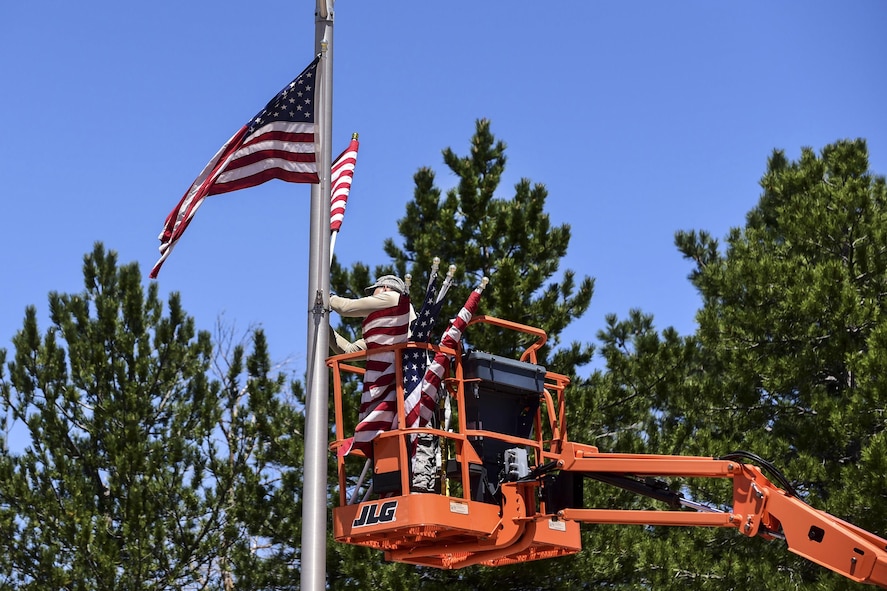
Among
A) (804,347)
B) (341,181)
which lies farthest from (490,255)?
(341,181)

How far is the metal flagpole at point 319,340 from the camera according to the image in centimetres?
822

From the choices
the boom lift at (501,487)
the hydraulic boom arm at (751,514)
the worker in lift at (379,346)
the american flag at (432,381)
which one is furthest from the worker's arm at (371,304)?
the hydraulic boom arm at (751,514)

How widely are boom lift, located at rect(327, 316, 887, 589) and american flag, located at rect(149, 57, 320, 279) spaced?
1.52m

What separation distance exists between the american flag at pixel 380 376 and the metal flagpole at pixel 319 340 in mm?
458

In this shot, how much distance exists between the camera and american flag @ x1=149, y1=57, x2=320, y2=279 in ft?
30.9

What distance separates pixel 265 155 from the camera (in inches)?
375

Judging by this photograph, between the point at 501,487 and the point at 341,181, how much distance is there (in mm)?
2998

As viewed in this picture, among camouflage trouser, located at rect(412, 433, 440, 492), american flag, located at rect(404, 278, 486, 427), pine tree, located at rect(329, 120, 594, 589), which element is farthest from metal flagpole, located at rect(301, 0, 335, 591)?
pine tree, located at rect(329, 120, 594, 589)

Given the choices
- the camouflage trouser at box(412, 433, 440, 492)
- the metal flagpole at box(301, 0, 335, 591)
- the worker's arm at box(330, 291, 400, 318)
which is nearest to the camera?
the metal flagpole at box(301, 0, 335, 591)

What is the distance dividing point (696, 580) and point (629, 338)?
5502 millimetres

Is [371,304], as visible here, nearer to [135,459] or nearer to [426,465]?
[426,465]

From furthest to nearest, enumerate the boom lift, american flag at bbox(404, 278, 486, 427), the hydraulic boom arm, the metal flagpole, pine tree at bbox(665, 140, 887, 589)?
pine tree at bbox(665, 140, 887, 589), american flag at bbox(404, 278, 486, 427), the boom lift, the metal flagpole, the hydraulic boom arm

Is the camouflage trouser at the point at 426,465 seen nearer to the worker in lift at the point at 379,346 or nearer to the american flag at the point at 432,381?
the american flag at the point at 432,381

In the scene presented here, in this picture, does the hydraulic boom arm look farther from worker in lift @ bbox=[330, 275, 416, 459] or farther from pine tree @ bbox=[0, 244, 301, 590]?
pine tree @ bbox=[0, 244, 301, 590]
